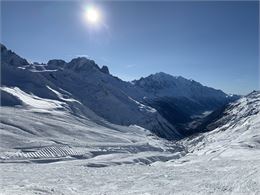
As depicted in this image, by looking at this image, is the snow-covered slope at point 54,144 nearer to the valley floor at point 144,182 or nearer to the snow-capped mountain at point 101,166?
the snow-capped mountain at point 101,166

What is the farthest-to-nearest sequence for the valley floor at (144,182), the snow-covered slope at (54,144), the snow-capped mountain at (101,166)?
the snow-covered slope at (54,144)
the snow-capped mountain at (101,166)
the valley floor at (144,182)

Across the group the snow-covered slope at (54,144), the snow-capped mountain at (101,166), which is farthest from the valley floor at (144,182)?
the snow-covered slope at (54,144)

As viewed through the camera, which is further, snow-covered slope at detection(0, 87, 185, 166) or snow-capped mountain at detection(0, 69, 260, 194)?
snow-covered slope at detection(0, 87, 185, 166)

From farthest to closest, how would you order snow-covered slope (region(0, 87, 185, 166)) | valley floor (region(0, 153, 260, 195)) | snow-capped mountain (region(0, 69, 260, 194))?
snow-covered slope (region(0, 87, 185, 166)) < snow-capped mountain (region(0, 69, 260, 194)) < valley floor (region(0, 153, 260, 195))

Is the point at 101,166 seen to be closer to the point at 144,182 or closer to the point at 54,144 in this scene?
the point at 144,182

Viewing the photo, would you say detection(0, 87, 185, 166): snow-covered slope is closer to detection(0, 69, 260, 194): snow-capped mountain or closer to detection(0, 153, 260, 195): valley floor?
detection(0, 69, 260, 194): snow-capped mountain

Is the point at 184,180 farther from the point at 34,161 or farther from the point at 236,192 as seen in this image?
the point at 34,161

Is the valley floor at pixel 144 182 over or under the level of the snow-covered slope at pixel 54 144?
under

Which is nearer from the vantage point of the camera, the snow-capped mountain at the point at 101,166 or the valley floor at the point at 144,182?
the valley floor at the point at 144,182

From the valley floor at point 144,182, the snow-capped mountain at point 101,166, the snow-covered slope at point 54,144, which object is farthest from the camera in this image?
the snow-covered slope at point 54,144

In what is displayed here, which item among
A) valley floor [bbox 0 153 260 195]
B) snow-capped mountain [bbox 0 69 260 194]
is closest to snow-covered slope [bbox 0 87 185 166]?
snow-capped mountain [bbox 0 69 260 194]

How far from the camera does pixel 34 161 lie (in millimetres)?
63156

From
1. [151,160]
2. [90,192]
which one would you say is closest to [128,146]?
[151,160]

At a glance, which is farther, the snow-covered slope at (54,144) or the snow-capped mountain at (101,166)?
the snow-covered slope at (54,144)
